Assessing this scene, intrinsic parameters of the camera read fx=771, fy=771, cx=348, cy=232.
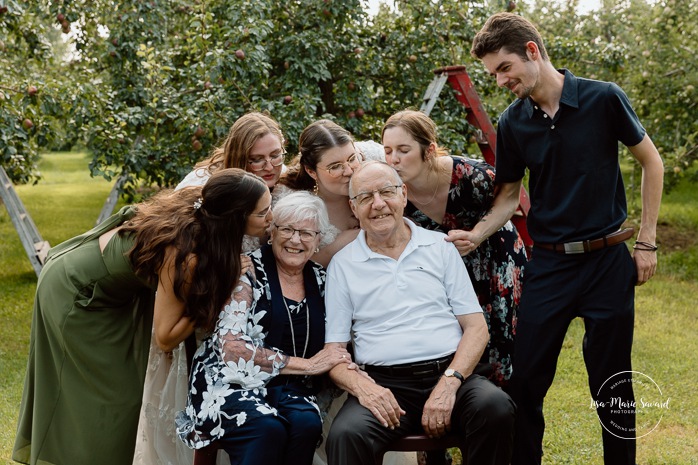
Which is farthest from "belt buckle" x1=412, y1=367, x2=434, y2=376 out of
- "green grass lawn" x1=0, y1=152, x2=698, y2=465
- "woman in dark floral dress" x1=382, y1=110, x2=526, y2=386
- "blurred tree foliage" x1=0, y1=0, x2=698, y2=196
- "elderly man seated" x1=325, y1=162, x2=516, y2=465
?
"blurred tree foliage" x1=0, y1=0, x2=698, y2=196

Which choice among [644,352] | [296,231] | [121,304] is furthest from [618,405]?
[644,352]

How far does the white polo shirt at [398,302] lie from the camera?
128 inches

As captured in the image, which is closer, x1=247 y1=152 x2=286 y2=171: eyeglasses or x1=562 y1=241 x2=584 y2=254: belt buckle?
x1=562 y1=241 x2=584 y2=254: belt buckle

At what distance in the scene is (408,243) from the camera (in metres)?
3.43

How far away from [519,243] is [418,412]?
1099 millimetres

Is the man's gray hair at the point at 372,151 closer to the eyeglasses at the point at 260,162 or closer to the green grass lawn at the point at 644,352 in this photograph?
the eyeglasses at the point at 260,162

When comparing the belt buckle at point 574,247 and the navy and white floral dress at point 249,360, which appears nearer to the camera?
the navy and white floral dress at point 249,360

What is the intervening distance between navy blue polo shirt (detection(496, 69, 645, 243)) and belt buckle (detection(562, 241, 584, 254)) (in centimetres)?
2

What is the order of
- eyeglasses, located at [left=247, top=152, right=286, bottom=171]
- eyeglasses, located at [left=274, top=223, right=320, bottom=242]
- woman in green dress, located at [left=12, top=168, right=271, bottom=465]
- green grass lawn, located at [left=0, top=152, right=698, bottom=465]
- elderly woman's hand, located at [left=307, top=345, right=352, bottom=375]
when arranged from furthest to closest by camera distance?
1. green grass lawn, located at [left=0, top=152, right=698, bottom=465]
2. eyeglasses, located at [left=247, top=152, right=286, bottom=171]
3. eyeglasses, located at [left=274, top=223, right=320, bottom=242]
4. elderly woman's hand, located at [left=307, top=345, right=352, bottom=375]
5. woman in green dress, located at [left=12, top=168, right=271, bottom=465]

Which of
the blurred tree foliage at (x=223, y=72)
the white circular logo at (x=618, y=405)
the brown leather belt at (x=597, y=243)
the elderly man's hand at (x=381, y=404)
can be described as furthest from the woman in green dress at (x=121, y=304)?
the blurred tree foliage at (x=223, y=72)

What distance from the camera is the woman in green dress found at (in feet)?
10.1

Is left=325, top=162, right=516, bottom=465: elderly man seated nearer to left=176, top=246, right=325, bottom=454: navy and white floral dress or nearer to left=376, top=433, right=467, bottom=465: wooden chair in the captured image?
left=376, top=433, right=467, bottom=465: wooden chair

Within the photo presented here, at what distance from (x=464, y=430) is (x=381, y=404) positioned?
0.35 m

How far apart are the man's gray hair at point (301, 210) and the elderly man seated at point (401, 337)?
0.48 feet
